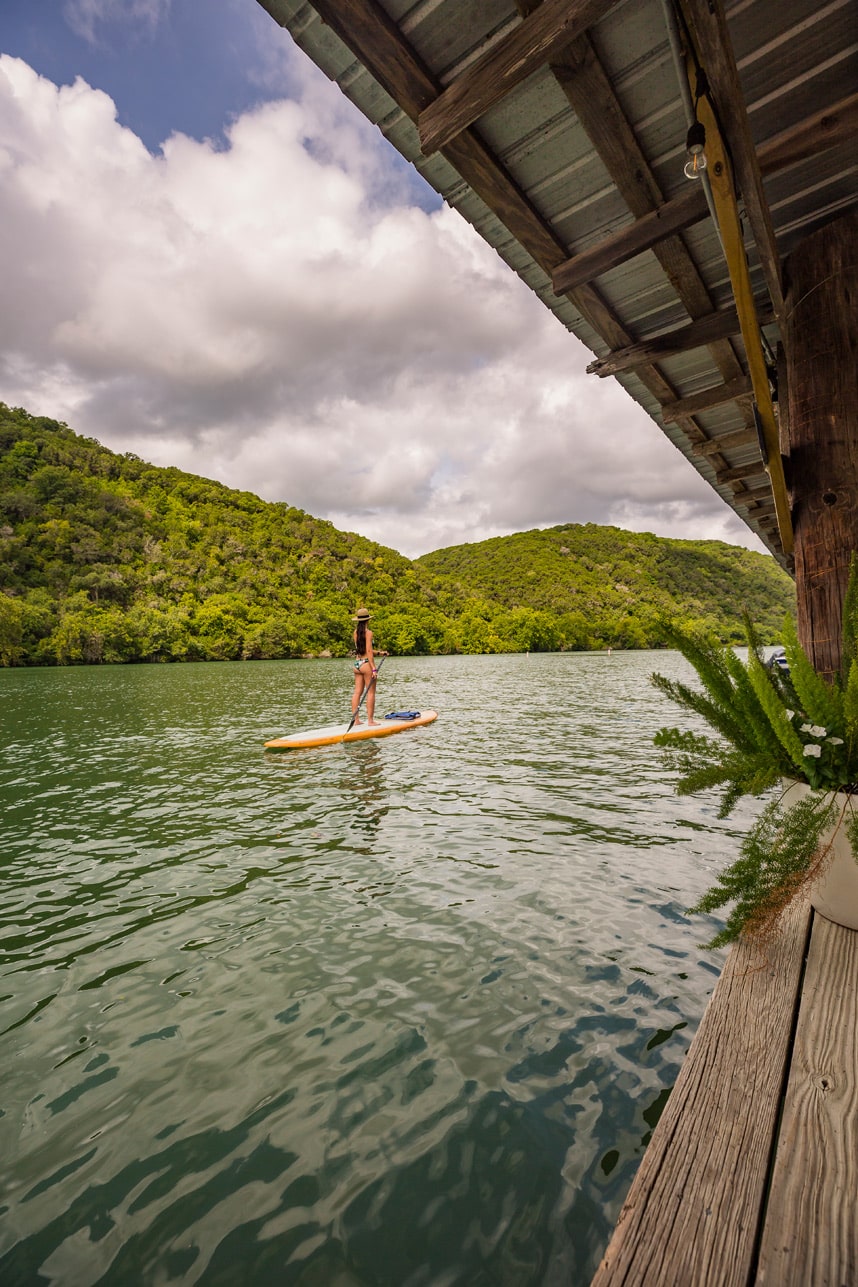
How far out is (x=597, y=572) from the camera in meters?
127

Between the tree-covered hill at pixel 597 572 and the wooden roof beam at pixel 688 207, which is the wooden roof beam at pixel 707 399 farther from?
the tree-covered hill at pixel 597 572

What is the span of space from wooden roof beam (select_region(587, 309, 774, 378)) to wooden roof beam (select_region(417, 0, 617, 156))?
2216 mm

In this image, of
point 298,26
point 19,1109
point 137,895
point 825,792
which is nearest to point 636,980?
point 825,792

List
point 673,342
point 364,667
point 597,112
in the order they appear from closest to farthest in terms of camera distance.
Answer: point 597,112 → point 673,342 → point 364,667

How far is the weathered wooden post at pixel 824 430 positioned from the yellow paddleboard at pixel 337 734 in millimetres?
10264

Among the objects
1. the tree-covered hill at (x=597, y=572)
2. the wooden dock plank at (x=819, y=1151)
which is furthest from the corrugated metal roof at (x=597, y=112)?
the tree-covered hill at (x=597, y=572)

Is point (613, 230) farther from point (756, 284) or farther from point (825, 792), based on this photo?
point (825, 792)

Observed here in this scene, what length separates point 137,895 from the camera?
499 centimetres

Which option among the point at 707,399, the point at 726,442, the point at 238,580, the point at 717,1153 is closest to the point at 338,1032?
the point at 717,1153

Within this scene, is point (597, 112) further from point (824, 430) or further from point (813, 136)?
point (824, 430)

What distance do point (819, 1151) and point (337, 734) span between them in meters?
11.6

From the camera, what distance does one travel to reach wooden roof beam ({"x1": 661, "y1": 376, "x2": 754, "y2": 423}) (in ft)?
15.6

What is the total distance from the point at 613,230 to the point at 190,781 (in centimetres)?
899

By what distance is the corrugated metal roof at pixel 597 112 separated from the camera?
2.27 m
